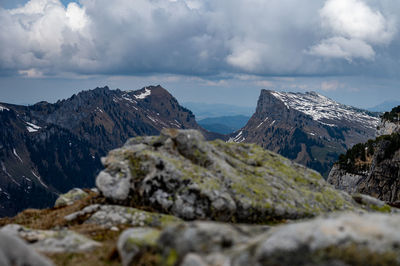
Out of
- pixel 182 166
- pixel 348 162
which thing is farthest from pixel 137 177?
pixel 348 162

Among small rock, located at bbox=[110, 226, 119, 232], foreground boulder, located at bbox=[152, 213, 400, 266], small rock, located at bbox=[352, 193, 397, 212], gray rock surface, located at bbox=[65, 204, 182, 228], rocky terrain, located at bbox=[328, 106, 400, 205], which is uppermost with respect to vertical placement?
foreground boulder, located at bbox=[152, 213, 400, 266]

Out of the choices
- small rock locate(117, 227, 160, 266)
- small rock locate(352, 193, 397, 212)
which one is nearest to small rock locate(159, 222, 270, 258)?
small rock locate(117, 227, 160, 266)

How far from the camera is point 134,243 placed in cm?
1395

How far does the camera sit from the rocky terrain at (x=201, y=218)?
10234 mm

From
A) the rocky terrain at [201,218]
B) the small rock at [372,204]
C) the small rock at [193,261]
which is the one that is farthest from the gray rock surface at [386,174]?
the small rock at [193,261]

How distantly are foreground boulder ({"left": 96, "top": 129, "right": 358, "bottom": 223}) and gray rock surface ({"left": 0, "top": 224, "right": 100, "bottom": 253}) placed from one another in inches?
212

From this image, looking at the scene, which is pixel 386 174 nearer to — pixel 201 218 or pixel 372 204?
pixel 372 204

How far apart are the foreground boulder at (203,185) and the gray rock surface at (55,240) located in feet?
17.7

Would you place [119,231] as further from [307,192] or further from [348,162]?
[348,162]

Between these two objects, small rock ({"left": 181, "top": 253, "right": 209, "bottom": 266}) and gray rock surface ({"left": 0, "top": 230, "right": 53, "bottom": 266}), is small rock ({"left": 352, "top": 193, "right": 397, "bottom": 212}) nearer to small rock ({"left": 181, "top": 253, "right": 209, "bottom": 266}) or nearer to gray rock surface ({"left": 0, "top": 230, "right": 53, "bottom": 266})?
small rock ({"left": 181, "top": 253, "right": 209, "bottom": 266})

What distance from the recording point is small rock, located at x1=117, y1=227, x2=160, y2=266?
13.5 metres

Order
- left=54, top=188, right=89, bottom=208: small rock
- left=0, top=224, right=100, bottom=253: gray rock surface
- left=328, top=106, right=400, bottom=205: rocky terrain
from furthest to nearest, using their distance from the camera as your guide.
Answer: left=328, top=106, right=400, bottom=205: rocky terrain < left=54, top=188, right=89, bottom=208: small rock < left=0, top=224, right=100, bottom=253: gray rock surface

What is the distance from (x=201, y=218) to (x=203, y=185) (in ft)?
8.29

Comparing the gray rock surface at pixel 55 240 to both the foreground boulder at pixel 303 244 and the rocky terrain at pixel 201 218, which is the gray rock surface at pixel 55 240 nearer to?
the rocky terrain at pixel 201 218
